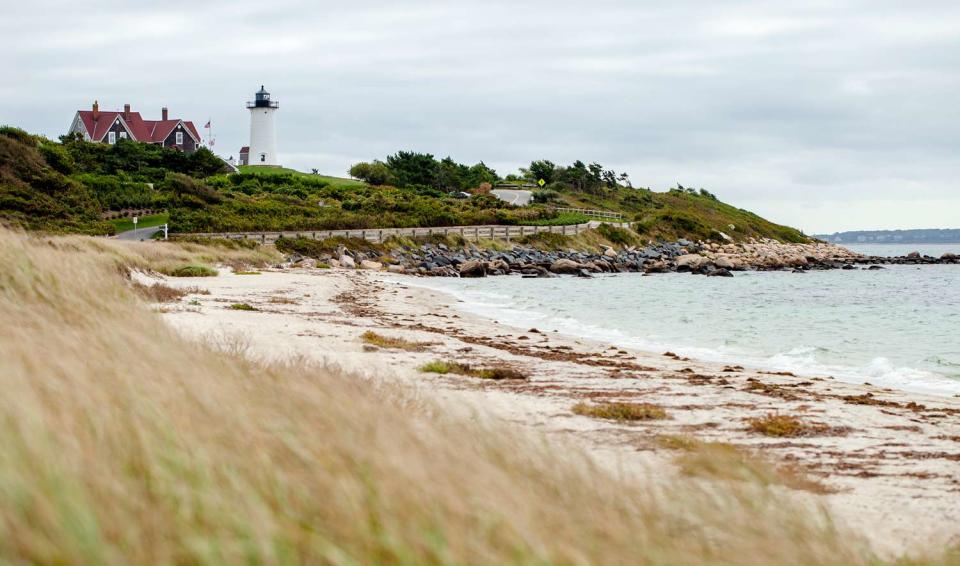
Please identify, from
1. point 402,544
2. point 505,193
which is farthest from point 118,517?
point 505,193

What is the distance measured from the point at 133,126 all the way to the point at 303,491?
102 m

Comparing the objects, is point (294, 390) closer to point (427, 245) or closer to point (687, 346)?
point (687, 346)

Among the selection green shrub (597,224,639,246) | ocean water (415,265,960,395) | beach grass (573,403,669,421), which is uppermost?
green shrub (597,224,639,246)

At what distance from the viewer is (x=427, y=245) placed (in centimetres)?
6109

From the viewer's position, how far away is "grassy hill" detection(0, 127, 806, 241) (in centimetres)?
4831

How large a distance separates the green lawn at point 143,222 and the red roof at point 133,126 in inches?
1602

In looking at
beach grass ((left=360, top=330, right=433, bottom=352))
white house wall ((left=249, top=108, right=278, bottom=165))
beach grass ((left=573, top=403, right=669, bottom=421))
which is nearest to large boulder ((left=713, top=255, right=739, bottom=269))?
white house wall ((left=249, top=108, right=278, bottom=165))

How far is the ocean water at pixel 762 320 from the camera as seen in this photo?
18.7 metres

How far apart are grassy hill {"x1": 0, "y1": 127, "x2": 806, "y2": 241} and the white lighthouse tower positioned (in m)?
4.36

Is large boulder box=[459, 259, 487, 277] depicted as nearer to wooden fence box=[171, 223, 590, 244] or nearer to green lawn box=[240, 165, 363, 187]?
wooden fence box=[171, 223, 590, 244]

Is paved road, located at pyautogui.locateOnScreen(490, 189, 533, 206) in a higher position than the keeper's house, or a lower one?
lower

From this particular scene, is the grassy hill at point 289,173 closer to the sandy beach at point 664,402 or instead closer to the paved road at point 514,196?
the paved road at point 514,196

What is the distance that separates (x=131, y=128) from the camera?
97.1 meters

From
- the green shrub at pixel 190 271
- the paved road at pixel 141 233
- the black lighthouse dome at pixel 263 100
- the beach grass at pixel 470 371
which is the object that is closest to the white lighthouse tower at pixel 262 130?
the black lighthouse dome at pixel 263 100
